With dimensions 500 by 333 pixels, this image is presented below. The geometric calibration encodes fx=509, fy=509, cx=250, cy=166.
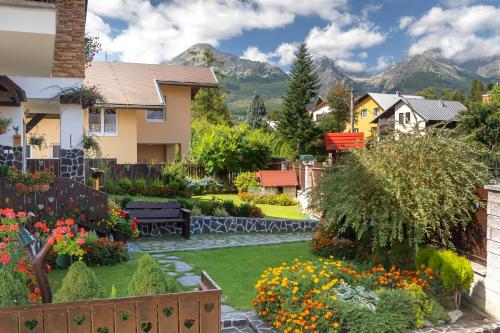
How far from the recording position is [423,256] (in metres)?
8.55

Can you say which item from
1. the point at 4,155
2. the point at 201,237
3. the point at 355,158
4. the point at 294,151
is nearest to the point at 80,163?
the point at 4,155

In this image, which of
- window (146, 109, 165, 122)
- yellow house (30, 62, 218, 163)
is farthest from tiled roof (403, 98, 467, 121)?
window (146, 109, 165, 122)

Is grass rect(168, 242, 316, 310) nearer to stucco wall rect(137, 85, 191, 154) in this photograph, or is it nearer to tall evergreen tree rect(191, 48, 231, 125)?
stucco wall rect(137, 85, 191, 154)

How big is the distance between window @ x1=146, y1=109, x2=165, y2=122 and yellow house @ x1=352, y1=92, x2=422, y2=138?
35860mm

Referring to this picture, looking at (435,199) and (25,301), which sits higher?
(435,199)

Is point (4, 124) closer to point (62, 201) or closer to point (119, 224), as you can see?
point (62, 201)

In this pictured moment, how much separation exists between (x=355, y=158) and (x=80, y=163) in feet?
28.2

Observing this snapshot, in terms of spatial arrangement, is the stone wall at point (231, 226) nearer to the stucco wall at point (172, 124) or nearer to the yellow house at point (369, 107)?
the stucco wall at point (172, 124)

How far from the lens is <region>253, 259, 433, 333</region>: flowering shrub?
6.42 meters

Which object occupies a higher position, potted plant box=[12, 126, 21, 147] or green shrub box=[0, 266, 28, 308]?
potted plant box=[12, 126, 21, 147]

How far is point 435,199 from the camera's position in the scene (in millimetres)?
8406

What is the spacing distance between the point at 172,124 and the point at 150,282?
2465cm

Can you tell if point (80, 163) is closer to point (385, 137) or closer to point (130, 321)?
point (385, 137)

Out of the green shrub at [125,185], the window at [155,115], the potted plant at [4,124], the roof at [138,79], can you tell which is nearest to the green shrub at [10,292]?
the potted plant at [4,124]
